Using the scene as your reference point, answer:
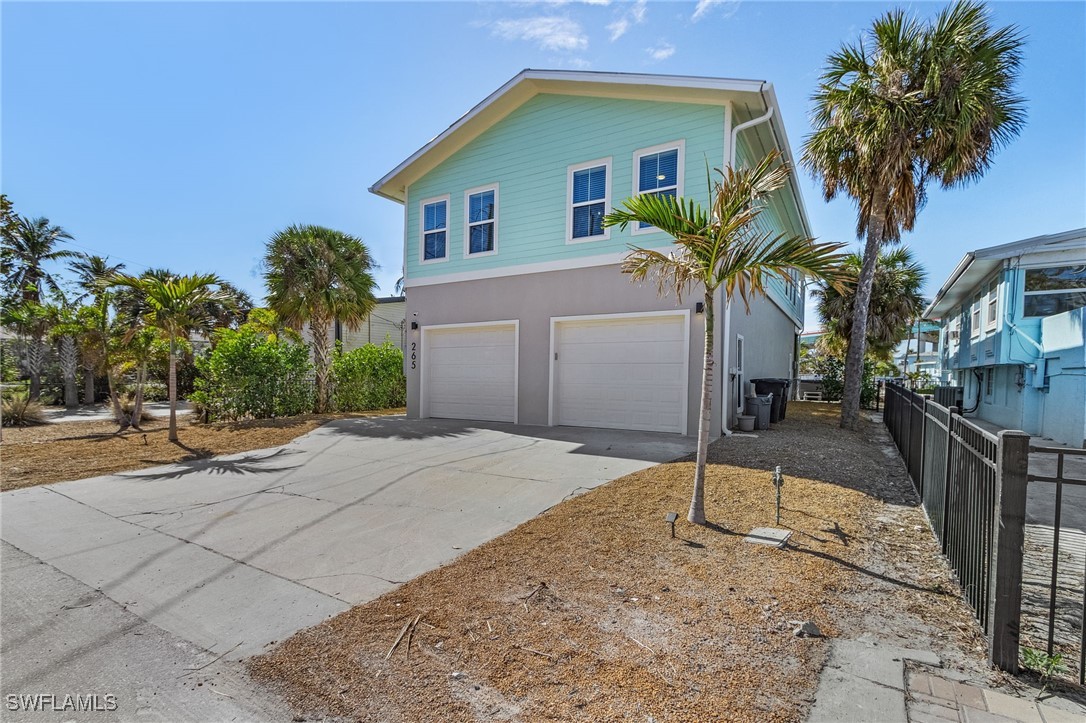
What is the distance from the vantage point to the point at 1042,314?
11328mm

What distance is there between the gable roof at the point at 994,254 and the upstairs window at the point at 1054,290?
0.69 meters

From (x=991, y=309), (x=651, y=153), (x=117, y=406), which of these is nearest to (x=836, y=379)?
(x=991, y=309)

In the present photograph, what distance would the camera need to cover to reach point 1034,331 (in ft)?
36.2

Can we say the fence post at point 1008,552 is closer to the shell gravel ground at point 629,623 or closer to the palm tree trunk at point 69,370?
the shell gravel ground at point 629,623

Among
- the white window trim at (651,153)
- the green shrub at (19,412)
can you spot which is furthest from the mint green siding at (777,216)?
the green shrub at (19,412)

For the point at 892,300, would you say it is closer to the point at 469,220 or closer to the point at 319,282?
the point at 469,220

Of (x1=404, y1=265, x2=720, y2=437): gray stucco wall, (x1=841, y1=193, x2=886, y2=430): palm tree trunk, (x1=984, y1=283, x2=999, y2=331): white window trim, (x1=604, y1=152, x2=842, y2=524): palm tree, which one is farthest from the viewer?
(x1=984, y1=283, x2=999, y2=331): white window trim

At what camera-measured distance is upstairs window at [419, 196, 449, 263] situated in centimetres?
1238

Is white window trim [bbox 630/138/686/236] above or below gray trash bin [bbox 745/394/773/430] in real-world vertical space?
above

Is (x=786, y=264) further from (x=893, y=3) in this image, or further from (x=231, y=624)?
(x=893, y=3)

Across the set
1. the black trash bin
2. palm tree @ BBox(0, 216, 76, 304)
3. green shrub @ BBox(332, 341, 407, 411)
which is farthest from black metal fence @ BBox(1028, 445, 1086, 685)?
palm tree @ BBox(0, 216, 76, 304)

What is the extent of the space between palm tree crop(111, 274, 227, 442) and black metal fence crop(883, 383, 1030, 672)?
36.9 feet

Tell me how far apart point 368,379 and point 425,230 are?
5204 millimetres

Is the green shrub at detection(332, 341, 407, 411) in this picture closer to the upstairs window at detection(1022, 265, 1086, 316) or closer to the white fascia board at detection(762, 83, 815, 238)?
the white fascia board at detection(762, 83, 815, 238)
